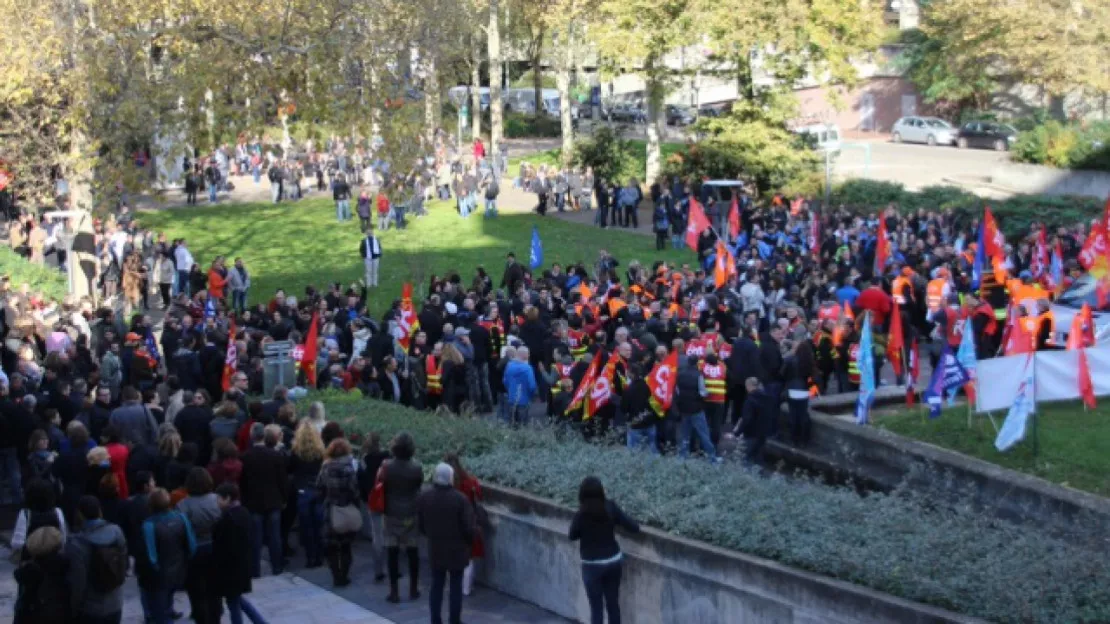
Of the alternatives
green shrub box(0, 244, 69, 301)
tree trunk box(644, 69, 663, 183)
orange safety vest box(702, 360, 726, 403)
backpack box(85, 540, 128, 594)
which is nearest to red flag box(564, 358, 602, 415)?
orange safety vest box(702, 360, 726, 403)

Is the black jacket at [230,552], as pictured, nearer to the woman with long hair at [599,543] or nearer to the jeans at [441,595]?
the jeans at [441,595]

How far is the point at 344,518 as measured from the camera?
12977 millimetres

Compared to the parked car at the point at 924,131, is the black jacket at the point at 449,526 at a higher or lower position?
lower

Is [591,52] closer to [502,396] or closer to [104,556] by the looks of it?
[502,396]

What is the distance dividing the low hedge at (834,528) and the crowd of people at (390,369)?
0.88 m

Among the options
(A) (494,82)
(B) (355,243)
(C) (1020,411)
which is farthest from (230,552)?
(A) (494,82)

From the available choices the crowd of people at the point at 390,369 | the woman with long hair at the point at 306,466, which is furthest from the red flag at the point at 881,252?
the woman with long hair at the point at 306,466

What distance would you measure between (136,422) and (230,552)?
14.3 ft

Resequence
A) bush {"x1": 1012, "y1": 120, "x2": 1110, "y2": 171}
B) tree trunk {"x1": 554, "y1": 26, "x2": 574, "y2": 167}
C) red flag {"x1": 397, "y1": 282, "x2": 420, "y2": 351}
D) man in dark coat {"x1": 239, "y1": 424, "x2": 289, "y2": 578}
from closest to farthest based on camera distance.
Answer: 1. man in dark coat {"x1": 239, "y1": 424, "x2": 289, "y2": 578}
2. red flag {"x1": 397, "y1": 282, "x2": 420, "y2": 351}
3. bush {"x1": 1012, "y1": 120, "x2": 1110, "y2": 171}
4. tree trunk {"x1": 554, "y1": 26, "x2": 574, "y2": 167}

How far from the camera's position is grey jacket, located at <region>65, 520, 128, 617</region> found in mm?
9891

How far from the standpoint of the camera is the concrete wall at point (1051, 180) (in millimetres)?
42781

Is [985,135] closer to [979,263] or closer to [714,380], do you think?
[979,263]

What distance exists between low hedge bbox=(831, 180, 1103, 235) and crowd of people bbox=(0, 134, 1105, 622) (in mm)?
4987

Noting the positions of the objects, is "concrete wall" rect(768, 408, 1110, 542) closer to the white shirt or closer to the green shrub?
the green shrub
